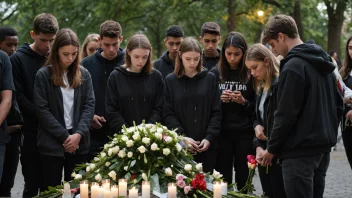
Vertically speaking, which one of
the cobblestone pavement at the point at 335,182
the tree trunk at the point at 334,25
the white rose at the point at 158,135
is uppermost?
the tree trunk at the point at 334,25

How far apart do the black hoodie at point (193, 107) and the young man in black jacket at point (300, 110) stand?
5.78 feet

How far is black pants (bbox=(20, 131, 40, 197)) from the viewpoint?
6848 millimetres

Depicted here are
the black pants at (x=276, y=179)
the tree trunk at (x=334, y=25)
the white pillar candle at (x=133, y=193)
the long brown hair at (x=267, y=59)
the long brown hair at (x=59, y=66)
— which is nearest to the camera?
the white pillar candle at (x=133, y=193)

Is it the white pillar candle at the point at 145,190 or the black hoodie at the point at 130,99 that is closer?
the white pillar candle at the point at 145,190

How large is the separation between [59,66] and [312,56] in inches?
111

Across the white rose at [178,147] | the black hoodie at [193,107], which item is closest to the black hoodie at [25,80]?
the black hoodie at [193,107]

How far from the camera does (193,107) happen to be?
7031mm

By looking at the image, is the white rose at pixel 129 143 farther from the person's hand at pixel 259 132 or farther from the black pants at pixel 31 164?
the black pants at pixel 31 164

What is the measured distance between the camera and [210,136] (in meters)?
6.99

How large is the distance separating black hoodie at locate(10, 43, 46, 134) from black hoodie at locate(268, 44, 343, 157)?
9.65 ft

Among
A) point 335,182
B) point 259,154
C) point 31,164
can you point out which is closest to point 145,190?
point 259,154

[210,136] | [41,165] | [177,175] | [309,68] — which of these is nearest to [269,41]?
[309,68]

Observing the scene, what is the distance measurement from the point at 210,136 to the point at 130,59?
4.18 ft

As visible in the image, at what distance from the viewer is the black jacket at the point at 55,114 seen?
6.51 m
